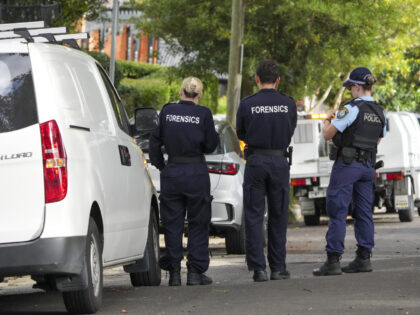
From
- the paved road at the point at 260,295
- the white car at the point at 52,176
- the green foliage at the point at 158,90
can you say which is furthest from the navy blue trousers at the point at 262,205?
the green foliage at the point at 158,90

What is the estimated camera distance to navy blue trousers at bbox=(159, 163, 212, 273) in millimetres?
10680

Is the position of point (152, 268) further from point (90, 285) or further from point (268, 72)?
point (90, 285)

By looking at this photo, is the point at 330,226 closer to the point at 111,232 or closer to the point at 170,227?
the point at 170,227

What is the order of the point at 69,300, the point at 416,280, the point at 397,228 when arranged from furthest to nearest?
the point at 397,228 → the point at 416,280 → the point at 69,300

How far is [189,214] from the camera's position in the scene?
10.8m

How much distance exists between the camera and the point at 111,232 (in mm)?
8727

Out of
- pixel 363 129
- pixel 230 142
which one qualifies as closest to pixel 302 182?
pixel 230 142

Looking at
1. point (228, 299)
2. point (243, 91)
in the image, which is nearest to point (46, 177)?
point (228, 299)

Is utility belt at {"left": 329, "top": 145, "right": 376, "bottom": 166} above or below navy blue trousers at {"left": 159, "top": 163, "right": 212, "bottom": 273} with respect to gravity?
above

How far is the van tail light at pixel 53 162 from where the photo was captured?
7.55 meters

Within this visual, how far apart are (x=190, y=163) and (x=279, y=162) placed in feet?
2.53

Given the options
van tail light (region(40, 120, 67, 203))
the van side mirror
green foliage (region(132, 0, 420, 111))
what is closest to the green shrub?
green foliage (region(132, 0, 420, 111))

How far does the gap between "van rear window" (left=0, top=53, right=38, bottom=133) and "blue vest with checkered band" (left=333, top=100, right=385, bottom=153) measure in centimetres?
414

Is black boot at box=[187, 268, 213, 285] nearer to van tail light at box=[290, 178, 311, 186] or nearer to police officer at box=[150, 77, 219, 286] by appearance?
police officer at box=[150, 77, 219, 286]
